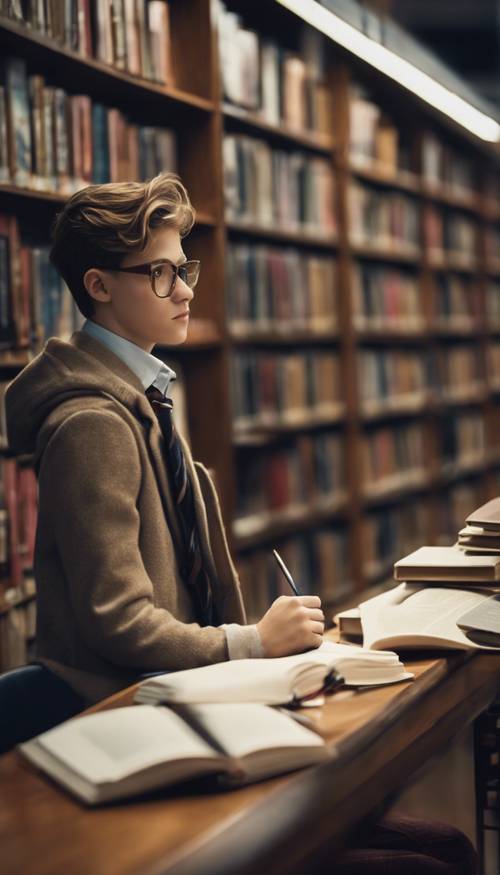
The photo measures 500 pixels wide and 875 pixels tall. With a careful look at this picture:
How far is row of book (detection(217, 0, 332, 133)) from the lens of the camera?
3.50m

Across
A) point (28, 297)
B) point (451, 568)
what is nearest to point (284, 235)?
point (28, 297)

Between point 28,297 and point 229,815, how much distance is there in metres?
1.74

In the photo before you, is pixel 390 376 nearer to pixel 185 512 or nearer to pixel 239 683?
pixel 185 512

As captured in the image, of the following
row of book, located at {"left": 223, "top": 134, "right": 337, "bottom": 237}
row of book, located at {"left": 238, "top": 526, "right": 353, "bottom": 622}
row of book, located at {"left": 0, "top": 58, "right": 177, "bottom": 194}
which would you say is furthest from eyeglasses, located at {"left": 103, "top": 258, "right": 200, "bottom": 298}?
row of book, located at {"left": 238, "top": 526, "right": 353, "bottom": 622}

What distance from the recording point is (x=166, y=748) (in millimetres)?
1031

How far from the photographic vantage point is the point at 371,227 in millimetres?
4844

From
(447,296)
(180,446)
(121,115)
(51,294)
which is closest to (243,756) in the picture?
(180,446)

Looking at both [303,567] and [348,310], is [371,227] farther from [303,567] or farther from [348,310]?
[303,567]

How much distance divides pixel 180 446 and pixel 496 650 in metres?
0.55

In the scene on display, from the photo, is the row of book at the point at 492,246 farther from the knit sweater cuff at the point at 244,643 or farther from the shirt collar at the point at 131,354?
the knit sweater cuff at the point at 244,643

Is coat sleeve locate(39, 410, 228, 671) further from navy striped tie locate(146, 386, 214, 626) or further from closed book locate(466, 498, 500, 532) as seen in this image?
closed book locate(466, 498, 500, 532)

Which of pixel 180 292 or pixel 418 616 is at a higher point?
pixel 180 292

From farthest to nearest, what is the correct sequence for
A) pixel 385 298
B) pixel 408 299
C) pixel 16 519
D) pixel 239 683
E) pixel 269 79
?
pixel 408 299
pixel 385 298
pixel 269 79
pixel 16 519
pixel 239 683

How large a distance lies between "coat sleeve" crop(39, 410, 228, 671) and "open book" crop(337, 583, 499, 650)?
0.79ft
